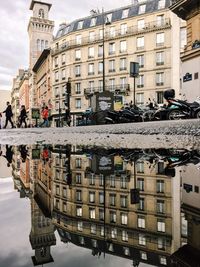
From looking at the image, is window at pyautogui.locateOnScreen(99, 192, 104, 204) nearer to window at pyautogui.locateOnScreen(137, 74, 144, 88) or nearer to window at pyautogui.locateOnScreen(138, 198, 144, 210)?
window at pyautogui.locateOnScreen(138, 198, 144, 210)

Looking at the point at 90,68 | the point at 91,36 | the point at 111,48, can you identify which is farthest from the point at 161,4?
the point at 90,68

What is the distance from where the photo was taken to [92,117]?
1845 centimetres

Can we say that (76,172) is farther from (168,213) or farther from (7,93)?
(7,93)

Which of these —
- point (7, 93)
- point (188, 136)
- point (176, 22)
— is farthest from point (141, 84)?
point (7, 93)

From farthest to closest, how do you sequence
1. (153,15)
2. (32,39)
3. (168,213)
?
(32,39), (153,15), (168,213)

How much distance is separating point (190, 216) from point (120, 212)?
13.8 inches

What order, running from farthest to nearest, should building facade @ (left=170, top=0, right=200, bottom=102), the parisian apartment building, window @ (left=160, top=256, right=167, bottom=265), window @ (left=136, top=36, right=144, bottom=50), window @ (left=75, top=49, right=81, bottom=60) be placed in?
window @ (left=75, top=49, right=81, bottom=60) < window @ (left=136, top=36, right=144, bottom=50) < the parisian apartment building < building facade @ (left=170, top=0, right=200, bottom=102) < window @ (left=160, top=256, right=167, bottom=265)

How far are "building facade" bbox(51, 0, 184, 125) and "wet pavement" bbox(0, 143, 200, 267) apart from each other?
3787 cm

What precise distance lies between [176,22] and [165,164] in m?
43.8

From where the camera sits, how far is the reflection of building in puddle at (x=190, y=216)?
3.59 ft

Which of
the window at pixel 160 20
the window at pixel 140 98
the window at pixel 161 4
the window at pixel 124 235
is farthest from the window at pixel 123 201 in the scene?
the window at pixel 161 4

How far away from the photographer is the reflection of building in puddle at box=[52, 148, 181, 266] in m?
1.22

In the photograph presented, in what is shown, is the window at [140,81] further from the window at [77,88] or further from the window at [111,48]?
the window at [77,88]

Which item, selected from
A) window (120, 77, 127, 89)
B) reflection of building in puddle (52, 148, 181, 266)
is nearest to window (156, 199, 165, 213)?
reflection of building in puddle (52, 148, 181, 266)
